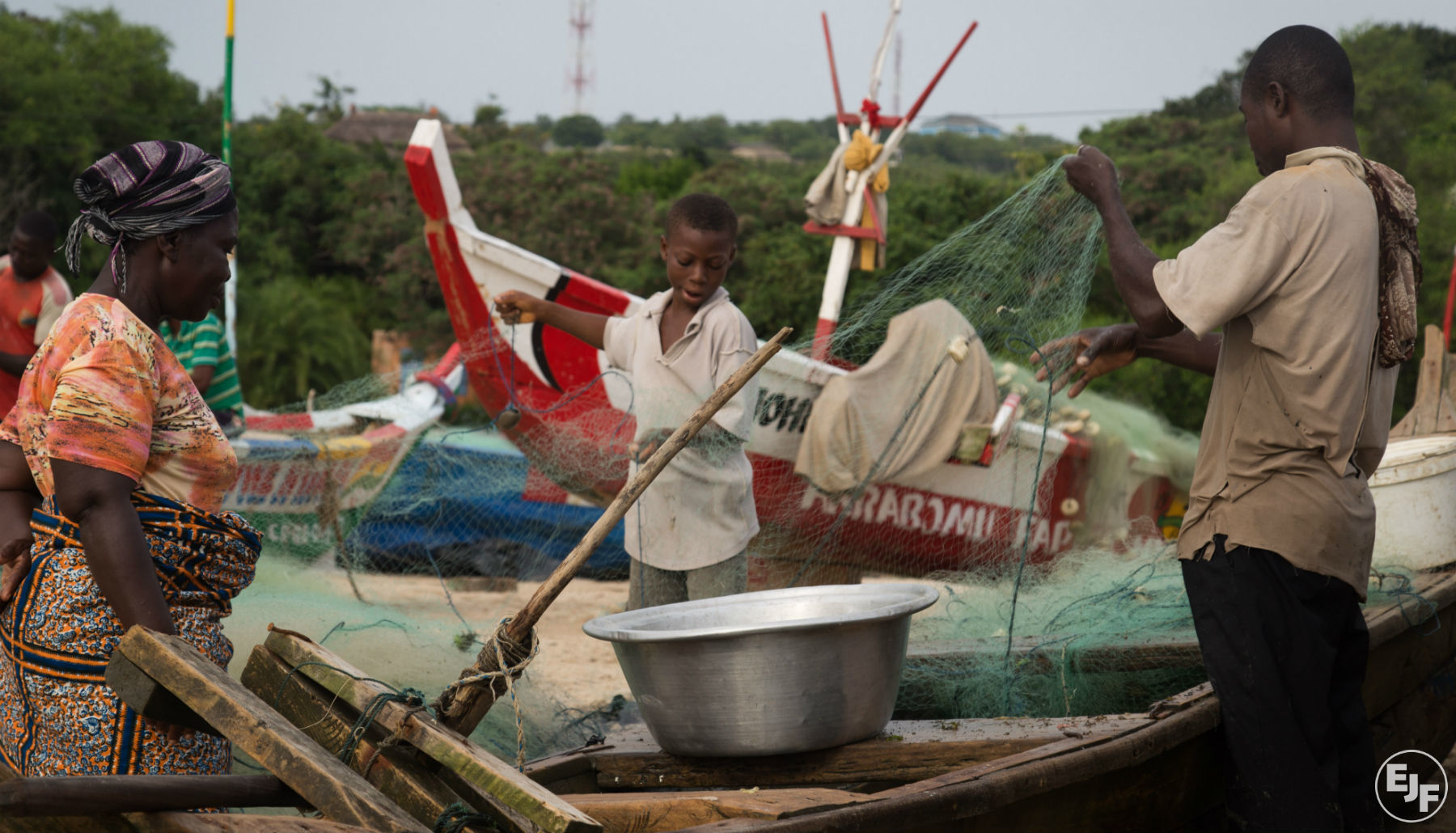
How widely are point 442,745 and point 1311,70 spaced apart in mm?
2240

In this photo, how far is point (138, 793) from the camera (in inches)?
63.1

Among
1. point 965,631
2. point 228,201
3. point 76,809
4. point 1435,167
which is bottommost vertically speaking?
point 965,631

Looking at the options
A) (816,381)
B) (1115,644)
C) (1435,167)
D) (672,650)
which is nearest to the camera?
(672,650)

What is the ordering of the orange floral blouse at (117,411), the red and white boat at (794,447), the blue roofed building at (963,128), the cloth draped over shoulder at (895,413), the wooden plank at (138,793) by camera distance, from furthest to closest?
the blue roofed building at (963,128) < the red and white boat at (794,447) < the cloth draped over shoulder at (895,413) < the orange floral blouse at (117,411) < the wooden plank at (138,793)

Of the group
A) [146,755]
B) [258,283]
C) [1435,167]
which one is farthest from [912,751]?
[258,283]

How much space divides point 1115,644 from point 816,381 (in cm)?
260

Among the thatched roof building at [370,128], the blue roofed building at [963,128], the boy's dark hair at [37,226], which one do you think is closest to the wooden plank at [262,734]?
the boy's dark hair at [37,226]

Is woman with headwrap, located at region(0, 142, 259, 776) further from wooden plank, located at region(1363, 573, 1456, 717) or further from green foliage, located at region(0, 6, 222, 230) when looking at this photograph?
green foliage, located at region(0, 6, 222, 230)

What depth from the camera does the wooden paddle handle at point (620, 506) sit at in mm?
2062

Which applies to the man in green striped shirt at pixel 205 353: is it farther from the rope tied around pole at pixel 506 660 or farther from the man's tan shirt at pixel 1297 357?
the man's tan shirt at pixel 1297 357

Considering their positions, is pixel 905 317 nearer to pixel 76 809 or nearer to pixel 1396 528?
pixel 1396 528

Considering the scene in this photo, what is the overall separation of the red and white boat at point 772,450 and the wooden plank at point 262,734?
338cm

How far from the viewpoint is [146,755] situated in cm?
195

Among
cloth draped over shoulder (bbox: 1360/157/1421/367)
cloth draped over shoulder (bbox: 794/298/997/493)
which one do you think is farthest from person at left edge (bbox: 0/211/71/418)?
cloth draped over shoulder (bbox: 1360/157/1421/367)
